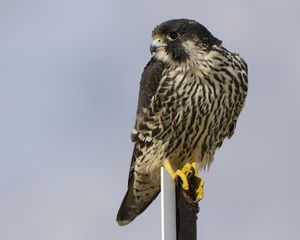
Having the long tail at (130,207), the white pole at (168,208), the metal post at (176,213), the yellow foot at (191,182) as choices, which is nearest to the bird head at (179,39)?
the yellow foot at (191,182)

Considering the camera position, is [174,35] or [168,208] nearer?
[168,208]

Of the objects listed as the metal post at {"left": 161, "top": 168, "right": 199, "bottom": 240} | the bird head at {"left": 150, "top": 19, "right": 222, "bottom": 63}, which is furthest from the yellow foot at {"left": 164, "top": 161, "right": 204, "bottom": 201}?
the bird head at {"left": 150, "top": 19, "right": 222, "bottom": 63}

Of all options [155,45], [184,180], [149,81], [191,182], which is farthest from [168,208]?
[155,45]

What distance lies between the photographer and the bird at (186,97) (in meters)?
6.67

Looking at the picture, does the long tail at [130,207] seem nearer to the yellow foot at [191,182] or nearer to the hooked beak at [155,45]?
the hooked beak at [155,45]

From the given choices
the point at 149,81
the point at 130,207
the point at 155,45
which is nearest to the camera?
the point at 149,81

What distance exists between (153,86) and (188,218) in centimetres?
231

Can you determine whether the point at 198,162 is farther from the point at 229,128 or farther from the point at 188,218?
the point at 188,218

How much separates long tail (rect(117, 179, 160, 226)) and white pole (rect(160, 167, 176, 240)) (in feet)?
10.4

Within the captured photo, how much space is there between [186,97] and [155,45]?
0.68m

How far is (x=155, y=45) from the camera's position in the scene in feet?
23.1

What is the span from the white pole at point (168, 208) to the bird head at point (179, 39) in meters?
2.49

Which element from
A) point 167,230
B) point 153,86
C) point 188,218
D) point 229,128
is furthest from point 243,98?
point 167,230

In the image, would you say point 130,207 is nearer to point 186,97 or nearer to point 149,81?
point 149,81
